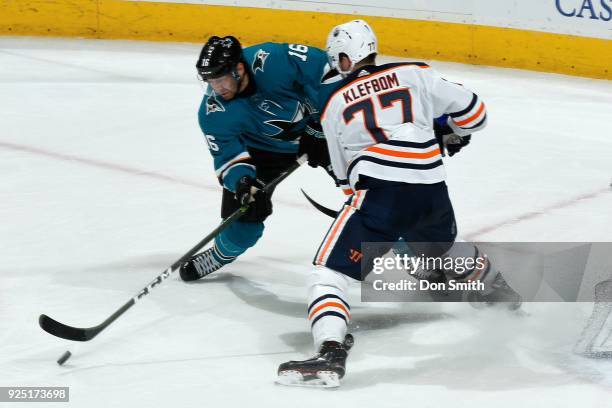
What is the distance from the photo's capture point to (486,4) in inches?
277

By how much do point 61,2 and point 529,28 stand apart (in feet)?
11.3

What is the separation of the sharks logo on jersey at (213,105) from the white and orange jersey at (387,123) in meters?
0.53

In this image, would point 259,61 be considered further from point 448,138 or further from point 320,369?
point 320,369

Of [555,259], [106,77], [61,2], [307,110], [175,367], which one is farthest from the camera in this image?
[61,2]

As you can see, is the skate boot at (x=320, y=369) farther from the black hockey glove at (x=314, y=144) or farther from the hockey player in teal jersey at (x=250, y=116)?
the black hockey glove at (x=314, y=144)

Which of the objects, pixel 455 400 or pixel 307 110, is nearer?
pixel 455 400

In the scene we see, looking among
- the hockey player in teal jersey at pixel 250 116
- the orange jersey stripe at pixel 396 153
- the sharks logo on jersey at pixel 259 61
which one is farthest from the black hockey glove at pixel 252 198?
the orange jersey stripe at pixel 396 153

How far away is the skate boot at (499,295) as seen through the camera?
2990 mm

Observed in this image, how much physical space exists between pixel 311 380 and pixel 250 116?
42.6 inches

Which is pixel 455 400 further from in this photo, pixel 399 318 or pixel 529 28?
pixel 529 28

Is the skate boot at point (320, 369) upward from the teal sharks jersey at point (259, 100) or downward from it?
downward

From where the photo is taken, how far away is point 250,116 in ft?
10.7

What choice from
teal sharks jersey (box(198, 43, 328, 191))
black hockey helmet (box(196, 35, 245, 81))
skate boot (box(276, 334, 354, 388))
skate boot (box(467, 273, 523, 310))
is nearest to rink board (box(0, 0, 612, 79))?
teal sharks jersey (box(198, 43, 328, 191))

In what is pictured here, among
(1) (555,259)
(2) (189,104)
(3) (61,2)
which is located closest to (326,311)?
(1) (555,259)
